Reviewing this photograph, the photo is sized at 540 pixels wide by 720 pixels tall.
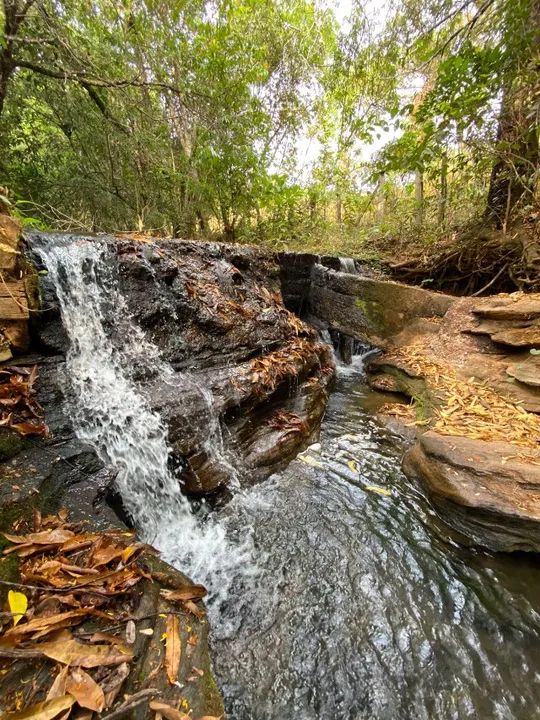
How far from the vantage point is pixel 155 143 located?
6.58 meters

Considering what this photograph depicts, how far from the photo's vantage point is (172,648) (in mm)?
1617

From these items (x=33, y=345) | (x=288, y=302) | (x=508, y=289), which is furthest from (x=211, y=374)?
(x=508, y=289)

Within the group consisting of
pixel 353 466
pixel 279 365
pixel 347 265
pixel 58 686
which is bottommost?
pixel 353 466

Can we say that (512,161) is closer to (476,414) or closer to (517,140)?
(517,140)

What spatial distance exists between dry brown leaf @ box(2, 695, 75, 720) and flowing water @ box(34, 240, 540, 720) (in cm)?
108

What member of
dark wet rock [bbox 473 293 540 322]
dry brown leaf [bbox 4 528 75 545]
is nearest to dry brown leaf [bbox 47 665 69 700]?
dry brown leaf [bbox 4 528 75 545]

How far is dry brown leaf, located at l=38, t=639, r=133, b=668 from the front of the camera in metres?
1.38

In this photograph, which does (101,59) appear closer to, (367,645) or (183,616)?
(183,616)

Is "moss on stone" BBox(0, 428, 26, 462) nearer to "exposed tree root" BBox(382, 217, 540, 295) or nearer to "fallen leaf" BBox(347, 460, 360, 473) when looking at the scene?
"fallen leaf" BBox(347, 460, 360, 473)

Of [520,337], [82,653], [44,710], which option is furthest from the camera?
[520,337]

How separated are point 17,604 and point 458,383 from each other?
187 inches

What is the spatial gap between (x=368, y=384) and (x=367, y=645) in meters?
4.24

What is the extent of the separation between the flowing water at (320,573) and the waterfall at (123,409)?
0.5 inches

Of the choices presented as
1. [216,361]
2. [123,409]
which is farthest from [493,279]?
[123,409]
